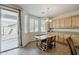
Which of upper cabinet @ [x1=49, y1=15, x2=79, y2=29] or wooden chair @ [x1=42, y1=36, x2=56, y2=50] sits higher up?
upper cabinet @ [x1=49, y1=15, x2=79, y2=29]

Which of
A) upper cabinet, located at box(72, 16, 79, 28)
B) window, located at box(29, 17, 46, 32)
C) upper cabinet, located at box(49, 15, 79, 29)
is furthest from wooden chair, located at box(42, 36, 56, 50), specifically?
upper cabinet, located at box(72, 16, 79, 28)

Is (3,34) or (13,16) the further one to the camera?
(13,16)

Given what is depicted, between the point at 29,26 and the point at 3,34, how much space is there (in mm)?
881

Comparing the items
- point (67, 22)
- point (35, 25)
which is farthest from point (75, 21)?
point (35, 25)

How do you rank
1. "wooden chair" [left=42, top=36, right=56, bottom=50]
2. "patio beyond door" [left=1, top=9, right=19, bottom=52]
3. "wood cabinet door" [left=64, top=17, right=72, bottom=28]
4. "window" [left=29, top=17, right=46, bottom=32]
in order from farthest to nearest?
"wood cabinet door" [left=64, top=17, right=72, bottom=28] < "wooden chair" [left=42, top=36, right=56, bottom=50] < "window" [left=29, top=17, right=46, bottom=32] < "patio beyond door" [left=1, top=9, right=19, bottom=52]

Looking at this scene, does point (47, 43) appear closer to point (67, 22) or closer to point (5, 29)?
point (5, 29)

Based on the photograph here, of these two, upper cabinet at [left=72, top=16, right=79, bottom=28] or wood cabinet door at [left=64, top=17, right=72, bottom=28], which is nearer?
upper cabinet at [left=72, top=16, right=79, bottom=28]

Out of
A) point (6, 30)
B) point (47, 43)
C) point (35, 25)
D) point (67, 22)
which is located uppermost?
point (67, 22)

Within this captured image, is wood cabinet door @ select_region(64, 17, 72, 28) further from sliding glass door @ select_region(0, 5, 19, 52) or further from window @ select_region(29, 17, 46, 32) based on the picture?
sliding glass door @ select_region(0, 5, 19, 52)

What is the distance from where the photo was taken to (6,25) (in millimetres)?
2510

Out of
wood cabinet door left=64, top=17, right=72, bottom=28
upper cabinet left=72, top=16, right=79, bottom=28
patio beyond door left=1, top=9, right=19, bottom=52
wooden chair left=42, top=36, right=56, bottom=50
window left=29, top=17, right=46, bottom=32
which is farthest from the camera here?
wood cabinet door left=64, top=17, right=72, bottom=28

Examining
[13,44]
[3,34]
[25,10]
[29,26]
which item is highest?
[25,10]
